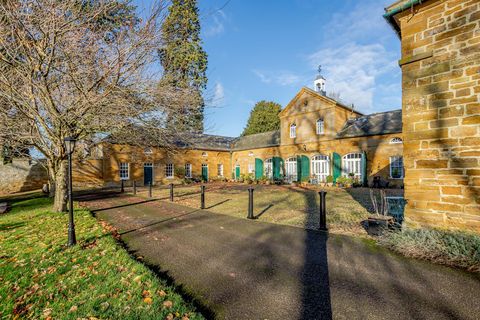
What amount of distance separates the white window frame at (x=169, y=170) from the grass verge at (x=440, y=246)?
71.8ft

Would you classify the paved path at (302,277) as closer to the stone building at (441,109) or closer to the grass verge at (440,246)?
the grass verge at (440,246)

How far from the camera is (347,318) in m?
2.57

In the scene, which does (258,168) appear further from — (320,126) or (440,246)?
(440,246)

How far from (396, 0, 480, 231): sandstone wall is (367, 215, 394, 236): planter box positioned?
0.49 meters

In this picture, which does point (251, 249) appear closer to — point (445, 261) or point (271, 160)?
point (445, 261)

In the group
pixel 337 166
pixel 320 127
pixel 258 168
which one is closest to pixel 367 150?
pixel 337 166

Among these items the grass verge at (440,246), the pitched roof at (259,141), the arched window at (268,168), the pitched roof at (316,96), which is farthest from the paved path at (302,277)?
the pitched roof at (259,141)

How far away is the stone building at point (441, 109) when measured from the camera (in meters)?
4.20

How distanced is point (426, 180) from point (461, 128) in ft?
3.76

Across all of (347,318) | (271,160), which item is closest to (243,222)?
(347,318)

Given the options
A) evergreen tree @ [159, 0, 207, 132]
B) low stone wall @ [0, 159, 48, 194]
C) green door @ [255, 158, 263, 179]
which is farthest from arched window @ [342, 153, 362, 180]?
low stone wall @ [0, 159, 48, 194]

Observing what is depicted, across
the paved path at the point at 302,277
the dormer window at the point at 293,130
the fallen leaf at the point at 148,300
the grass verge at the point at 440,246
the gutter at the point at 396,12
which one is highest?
the gutter at the point at 396,12

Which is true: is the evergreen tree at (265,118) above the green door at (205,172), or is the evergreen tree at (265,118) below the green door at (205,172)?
above

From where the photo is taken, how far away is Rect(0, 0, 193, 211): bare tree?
5.44m
